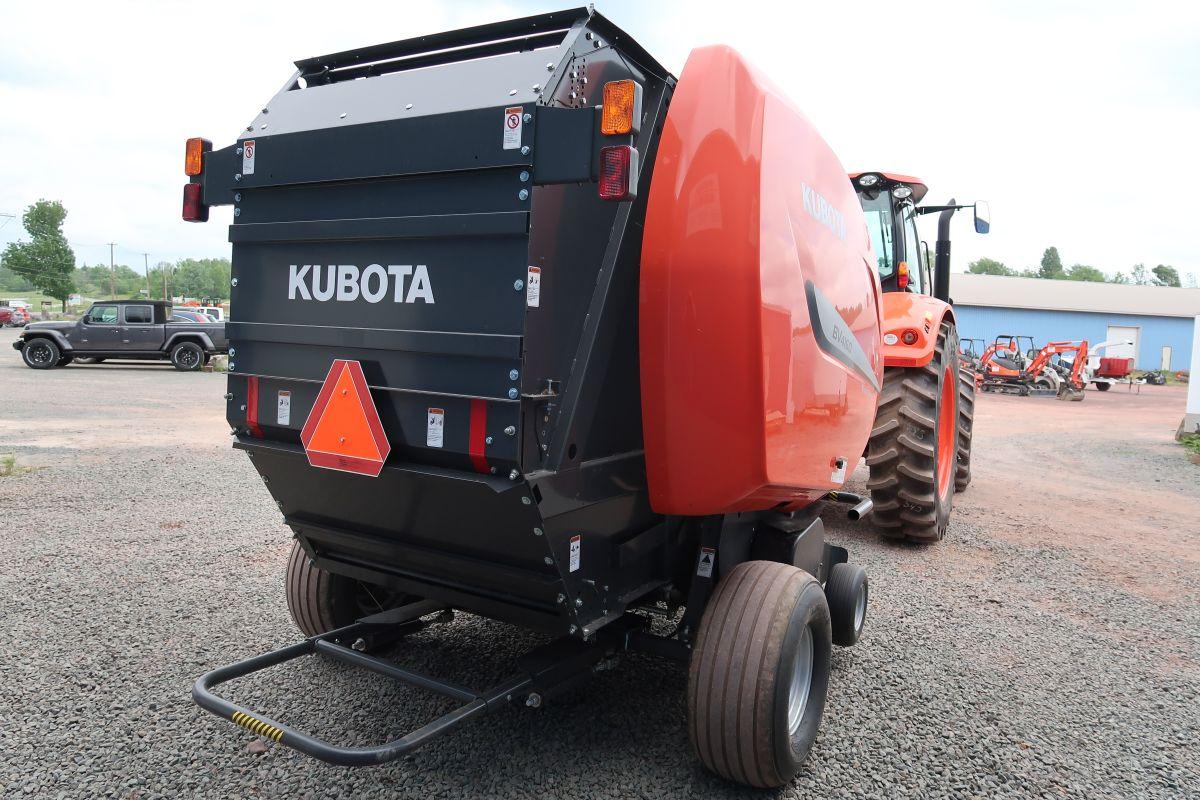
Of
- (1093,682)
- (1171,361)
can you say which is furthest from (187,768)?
(1171,361)

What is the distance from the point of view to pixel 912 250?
6.64 m

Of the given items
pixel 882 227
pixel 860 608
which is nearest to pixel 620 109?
pixel 860 608

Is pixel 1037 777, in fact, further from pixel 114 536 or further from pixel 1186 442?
pixel 1186 442

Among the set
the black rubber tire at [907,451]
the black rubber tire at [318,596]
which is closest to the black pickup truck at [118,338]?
the black rubber tire at [907,451]

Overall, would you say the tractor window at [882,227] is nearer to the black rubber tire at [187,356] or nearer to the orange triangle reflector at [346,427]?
the orange triangle reflector at [346,427]

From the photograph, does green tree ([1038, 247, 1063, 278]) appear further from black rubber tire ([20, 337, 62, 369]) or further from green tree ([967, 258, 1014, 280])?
black rubber tire ([20, 337, 62, 369])

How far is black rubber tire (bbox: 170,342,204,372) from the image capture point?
19.7 m

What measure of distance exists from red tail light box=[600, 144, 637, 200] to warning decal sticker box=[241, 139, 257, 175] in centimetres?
131

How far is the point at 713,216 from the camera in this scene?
100 inches

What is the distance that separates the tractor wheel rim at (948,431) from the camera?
682 centimetres

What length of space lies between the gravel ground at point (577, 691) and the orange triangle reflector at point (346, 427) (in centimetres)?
108

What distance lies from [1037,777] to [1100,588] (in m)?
2.87

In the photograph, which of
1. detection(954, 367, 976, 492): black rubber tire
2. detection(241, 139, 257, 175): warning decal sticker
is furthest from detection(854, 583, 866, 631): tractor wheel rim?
detection(954, 367, 976, 492): black rubber tire

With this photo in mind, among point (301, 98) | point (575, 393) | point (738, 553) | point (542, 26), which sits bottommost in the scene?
point (738, 553)
